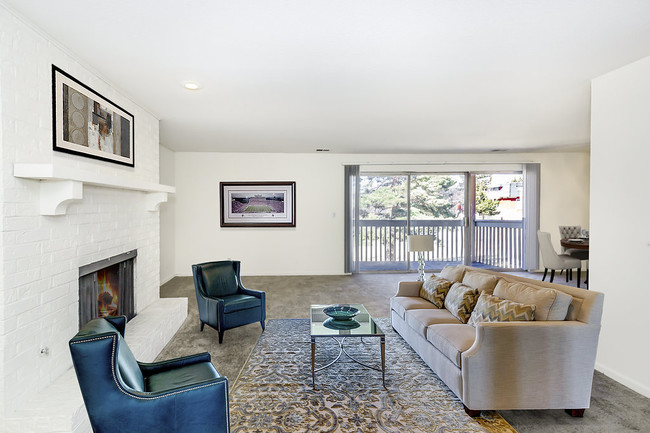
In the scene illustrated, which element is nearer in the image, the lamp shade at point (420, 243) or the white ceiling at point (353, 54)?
the white ceiling at point (353, 54)

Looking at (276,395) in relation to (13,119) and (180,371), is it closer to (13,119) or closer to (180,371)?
(180,371)

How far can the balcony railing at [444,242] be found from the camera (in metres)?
7.04

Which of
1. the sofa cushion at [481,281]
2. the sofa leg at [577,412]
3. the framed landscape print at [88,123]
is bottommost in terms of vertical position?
the sofa leg at [577,412]

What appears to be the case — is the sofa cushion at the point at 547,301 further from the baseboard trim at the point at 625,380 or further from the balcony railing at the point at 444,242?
the balcony railing at the point at 444,242

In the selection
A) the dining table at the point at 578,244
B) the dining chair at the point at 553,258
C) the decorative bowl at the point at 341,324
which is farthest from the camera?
the dining chair at the point at 553,258

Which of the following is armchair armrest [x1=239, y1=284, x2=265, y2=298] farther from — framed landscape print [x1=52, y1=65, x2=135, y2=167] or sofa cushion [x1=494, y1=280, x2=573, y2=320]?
sofa cushion [x1=494, y1=280, x2=573, y2=320]

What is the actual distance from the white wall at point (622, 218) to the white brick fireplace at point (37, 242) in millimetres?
3727

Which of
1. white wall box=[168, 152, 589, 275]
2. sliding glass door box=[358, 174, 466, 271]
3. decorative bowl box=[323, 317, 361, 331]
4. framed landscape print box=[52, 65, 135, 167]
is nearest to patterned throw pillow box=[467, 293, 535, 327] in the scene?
decorative bowl box=[323, 317, 361, 331]

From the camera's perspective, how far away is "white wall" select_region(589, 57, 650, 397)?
8.26ft

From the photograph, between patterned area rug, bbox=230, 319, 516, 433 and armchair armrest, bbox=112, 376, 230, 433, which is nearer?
armchair armrest, bbox=112, 376, 230, 433

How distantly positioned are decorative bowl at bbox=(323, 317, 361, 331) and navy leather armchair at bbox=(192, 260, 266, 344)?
41.7 inches

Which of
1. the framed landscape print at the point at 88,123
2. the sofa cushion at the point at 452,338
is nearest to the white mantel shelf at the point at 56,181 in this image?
the framed landscape print at the point at 88,123

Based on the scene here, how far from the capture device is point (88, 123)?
261cm

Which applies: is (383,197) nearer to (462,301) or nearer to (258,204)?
(258,204)
